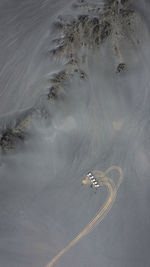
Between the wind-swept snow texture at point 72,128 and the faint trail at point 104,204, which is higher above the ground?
the wind-swept snow texture at point 72,128

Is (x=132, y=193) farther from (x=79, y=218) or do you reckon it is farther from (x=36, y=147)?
(x=36, y=147)

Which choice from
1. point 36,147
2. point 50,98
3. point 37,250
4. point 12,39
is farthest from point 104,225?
point 12,39

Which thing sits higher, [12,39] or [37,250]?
[12,39]

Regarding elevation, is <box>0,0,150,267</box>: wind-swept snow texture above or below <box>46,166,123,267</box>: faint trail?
above

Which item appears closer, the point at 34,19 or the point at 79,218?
the point at 79,218
